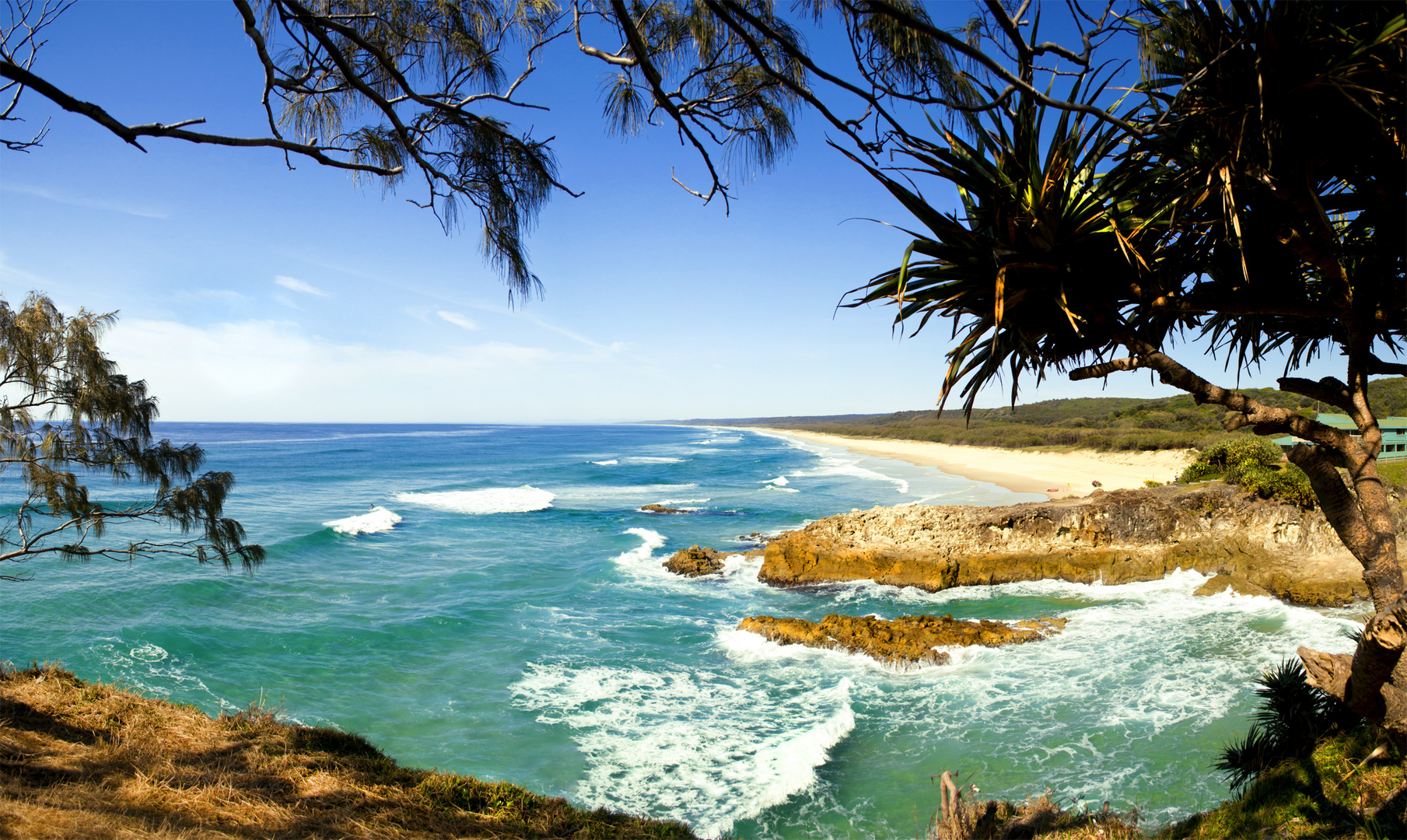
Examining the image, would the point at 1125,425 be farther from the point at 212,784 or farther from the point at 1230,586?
the point at 212,784

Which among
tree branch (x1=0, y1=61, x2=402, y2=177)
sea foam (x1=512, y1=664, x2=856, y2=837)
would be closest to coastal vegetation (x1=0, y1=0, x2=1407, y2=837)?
tree branch (x1=0, y1=61, x2=402, y2=177)

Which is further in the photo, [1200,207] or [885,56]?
[1200,207]

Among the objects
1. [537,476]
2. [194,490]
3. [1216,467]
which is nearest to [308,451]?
[537,476]

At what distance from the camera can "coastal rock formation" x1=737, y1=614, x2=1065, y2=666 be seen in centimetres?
1008

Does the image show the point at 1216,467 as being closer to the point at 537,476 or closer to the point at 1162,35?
the point at 1162,35

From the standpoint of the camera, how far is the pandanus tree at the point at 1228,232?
2910 mm

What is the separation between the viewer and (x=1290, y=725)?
15.6 feet

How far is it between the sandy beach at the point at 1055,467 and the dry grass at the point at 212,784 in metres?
23.3

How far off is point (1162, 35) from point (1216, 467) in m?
17.6

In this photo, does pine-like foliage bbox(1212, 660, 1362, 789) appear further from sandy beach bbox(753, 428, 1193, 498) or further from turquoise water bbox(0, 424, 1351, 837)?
sandy beach bbox(753, 428, 1193, 498)

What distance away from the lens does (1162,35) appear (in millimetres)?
3596

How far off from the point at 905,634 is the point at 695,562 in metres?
7.61

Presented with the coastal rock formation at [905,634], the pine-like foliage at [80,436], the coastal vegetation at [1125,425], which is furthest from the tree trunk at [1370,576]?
the coastal vegetation at [1125,425]

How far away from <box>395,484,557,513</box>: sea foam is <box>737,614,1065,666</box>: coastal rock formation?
2104cm
